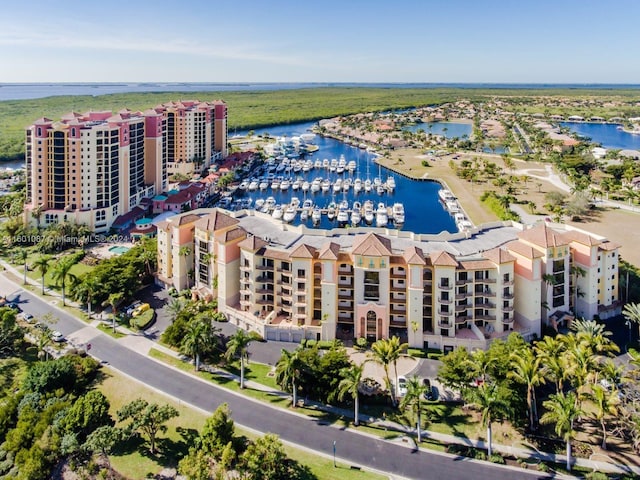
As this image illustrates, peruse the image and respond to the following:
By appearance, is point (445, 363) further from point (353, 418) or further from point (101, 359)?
point (101, 359)

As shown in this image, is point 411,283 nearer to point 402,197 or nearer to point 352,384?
point 352,384

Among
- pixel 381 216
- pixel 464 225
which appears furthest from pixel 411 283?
pixel 381 216

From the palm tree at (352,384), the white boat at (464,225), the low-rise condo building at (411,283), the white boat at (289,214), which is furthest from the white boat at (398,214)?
the palm tree at (352,384)

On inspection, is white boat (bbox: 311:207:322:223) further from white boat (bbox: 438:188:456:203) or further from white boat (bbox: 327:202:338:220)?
white boat (bbox: 438:188:456:203)

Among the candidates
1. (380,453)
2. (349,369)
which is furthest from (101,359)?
(380,453)

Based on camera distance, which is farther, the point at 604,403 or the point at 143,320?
the point at 143,320

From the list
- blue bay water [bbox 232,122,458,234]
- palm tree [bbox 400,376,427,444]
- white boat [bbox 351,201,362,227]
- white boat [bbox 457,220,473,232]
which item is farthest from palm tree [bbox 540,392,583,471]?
white boat [bbox 351,201,362,227]
